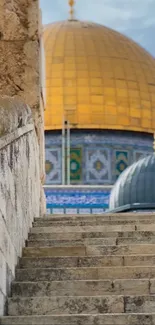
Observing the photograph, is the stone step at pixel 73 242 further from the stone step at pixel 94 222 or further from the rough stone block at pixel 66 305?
the rough stone block at pixel 66 305

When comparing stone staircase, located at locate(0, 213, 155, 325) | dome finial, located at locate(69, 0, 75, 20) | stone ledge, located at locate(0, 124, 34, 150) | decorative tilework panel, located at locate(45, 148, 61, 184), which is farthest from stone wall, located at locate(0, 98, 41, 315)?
dome finial, located at locate(69, 0, 75, 20)

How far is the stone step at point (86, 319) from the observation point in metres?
4.82

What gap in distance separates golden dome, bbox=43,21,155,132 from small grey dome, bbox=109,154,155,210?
271 inches

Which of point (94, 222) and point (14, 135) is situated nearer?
point (14, 135)

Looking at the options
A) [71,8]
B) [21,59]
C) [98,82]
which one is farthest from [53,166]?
[21,59]

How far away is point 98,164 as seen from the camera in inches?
1250

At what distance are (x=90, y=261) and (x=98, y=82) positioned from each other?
26366 mm

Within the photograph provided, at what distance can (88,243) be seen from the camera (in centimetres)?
614

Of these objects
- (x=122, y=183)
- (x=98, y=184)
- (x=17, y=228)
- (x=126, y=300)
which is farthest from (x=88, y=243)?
(x=98, y=184)

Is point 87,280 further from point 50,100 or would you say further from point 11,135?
point 50,100

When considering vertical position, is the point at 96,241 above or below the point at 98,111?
below

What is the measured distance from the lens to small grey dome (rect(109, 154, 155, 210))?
23.0 meters

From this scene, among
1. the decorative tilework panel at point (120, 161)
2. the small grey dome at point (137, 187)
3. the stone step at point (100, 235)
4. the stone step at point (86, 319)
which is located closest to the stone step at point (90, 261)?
the stone step at point (100, 235)

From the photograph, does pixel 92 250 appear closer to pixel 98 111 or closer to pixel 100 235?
pixel 100 235
